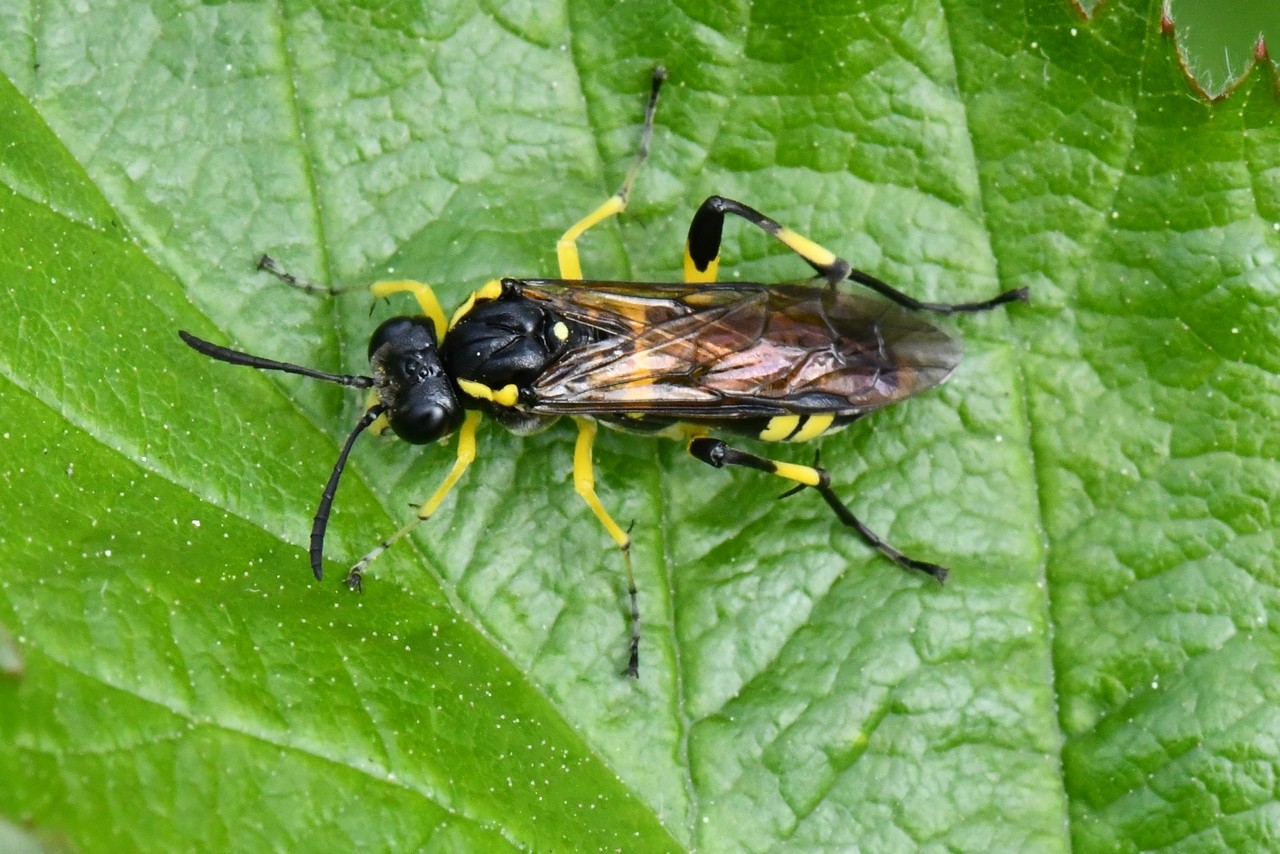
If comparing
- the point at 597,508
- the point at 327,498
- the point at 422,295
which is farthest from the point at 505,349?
the point at 327,498

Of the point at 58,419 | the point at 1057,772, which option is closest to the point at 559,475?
the point at 58,419

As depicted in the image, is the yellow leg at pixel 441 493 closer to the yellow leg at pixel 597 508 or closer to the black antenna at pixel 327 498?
the black antenna at pixel 327 498

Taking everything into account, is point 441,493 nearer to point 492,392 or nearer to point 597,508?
point 492,392

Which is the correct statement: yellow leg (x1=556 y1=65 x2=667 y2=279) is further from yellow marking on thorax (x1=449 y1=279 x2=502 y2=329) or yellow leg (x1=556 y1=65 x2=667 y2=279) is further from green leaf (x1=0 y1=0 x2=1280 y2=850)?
yellow marking on thorax (x1=449 y1=279 x2=502 y2=329)

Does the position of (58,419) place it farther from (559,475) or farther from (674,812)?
(674,812)

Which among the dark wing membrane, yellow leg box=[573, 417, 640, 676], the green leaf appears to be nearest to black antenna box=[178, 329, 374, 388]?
the green leaf

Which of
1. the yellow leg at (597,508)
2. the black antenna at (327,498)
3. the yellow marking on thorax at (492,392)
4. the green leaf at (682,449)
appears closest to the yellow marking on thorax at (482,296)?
the green leaf at (682,449)

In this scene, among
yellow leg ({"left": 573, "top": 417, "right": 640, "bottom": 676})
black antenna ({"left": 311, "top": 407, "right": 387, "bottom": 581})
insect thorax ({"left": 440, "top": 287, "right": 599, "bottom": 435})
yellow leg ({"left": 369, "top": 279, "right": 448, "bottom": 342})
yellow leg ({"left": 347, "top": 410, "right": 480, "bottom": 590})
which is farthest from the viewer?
insect thorax ({"left": 440, "top": 287, "right": 599, "bottom": 435})
